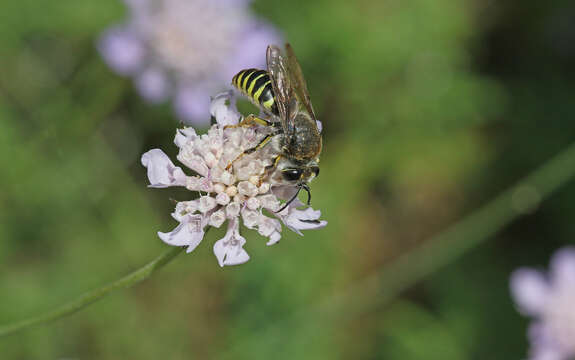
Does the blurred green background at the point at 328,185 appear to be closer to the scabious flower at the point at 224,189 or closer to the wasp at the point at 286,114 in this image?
the wasp at the point at 286,114

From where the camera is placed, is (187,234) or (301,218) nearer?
(187,234)

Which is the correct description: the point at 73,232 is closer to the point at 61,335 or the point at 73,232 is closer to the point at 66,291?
the point at 66,291

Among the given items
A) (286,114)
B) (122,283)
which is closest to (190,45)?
(286,114)

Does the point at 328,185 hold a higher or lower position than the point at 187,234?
higher

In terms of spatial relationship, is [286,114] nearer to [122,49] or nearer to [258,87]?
[258,87]

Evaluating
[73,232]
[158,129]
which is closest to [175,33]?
[158,129]

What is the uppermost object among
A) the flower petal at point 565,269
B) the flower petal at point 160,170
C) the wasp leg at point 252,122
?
the flower petal at point 565,269

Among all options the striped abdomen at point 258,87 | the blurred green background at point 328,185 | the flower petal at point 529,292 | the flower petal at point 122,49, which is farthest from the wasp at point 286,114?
the flower petal at point 529,292
